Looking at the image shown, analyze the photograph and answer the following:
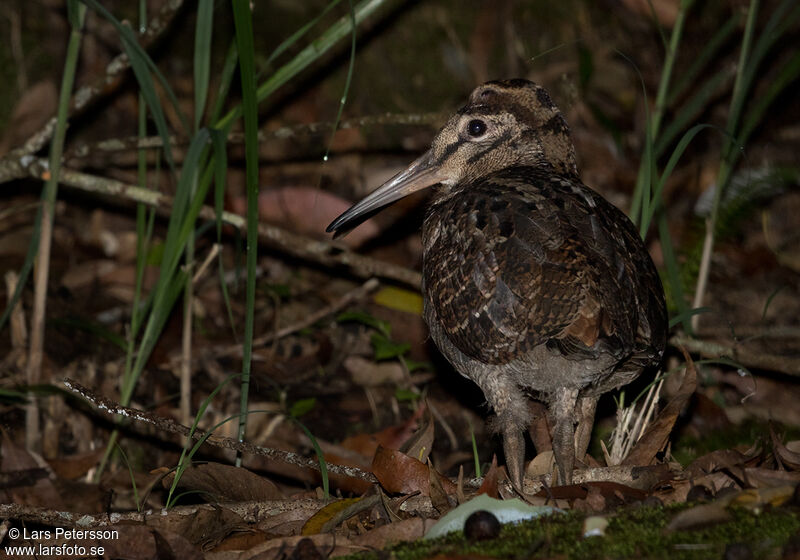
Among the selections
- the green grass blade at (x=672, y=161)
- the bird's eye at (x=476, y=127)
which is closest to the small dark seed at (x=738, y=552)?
the green grass blade at (x=672, y=161)

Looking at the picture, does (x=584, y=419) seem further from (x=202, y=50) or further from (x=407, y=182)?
(x=202, y=50)

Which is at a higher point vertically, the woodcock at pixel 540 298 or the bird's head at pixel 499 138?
the bird's head at pixel 499 138

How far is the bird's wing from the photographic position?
12.5ft

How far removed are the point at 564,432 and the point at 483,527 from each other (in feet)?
3.30

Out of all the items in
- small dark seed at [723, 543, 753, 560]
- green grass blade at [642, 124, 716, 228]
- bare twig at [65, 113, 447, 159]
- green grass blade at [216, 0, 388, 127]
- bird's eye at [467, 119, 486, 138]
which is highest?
green grass blade at [216, 0, 388, 127]

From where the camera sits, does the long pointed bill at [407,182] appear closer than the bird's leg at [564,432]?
No

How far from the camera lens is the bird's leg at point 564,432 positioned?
4043 mm

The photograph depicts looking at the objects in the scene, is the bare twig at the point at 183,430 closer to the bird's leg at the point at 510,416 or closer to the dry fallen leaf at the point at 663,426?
the bird's leg at the point at 510,416

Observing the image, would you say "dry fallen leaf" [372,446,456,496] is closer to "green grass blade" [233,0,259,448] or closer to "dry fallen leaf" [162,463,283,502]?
"dry fallen leaf" [162,463,283,502]

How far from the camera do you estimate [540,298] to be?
384 cm

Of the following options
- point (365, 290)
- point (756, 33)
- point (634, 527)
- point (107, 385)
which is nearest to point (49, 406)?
point (107, 385)

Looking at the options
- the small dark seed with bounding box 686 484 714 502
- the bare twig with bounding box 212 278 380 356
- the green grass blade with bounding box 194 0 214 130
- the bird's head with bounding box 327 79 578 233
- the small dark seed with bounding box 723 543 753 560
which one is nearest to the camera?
the small dark seed with bounding box 723 543 753 560

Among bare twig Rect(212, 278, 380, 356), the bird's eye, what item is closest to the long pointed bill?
the bird's eye

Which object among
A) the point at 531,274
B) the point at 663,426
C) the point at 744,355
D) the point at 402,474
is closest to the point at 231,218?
the point at 402,474
